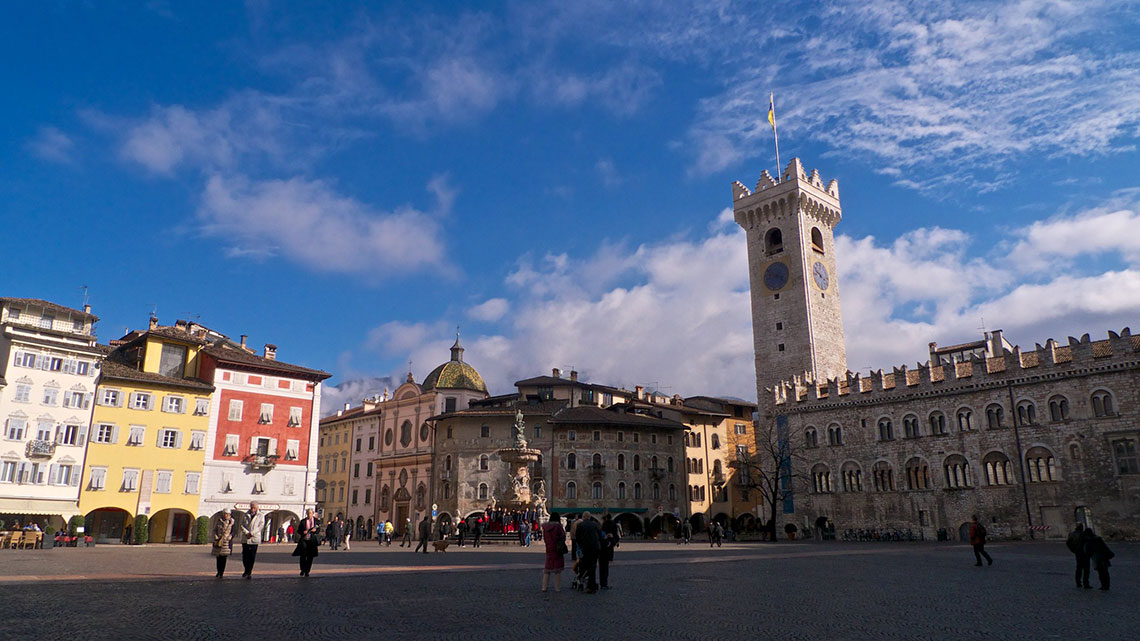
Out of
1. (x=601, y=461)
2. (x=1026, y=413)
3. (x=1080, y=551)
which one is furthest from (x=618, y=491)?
(x=1080, y=551)

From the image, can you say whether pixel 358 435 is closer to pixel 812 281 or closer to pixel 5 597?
pixel 812 281

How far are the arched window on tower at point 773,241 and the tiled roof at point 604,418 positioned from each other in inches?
708

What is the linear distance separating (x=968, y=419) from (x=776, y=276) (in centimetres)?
2235

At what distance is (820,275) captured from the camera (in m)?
67.6

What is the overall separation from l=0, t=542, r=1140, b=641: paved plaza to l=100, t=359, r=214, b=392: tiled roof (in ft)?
94.5

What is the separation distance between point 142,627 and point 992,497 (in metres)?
50.3

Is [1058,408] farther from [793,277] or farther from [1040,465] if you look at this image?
[793,277]

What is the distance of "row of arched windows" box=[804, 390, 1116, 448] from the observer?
4369 cm

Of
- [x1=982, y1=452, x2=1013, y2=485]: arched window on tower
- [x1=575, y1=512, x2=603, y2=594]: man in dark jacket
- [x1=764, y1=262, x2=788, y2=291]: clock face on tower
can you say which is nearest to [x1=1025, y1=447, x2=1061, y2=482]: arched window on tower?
[x1=982, y1=452, x2=1013, y2=485]: arched window on tower

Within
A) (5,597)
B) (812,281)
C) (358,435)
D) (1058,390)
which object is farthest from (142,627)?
(358,435)

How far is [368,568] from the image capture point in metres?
20.4

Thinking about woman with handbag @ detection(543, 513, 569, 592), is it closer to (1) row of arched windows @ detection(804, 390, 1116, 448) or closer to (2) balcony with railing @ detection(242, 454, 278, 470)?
(2) balcony with railing @ detection(242, 454, 278, 470)

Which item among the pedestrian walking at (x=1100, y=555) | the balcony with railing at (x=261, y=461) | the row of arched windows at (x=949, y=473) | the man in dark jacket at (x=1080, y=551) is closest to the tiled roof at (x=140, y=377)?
the balcony with railing at (x=261, y=461)

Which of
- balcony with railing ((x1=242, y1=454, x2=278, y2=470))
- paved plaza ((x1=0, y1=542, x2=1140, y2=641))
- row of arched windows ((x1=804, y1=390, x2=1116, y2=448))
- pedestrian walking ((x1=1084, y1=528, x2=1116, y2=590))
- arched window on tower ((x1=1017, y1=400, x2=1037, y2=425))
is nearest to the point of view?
paved plaza ((x1=0, y1=542, x2=1140, y2=641))
